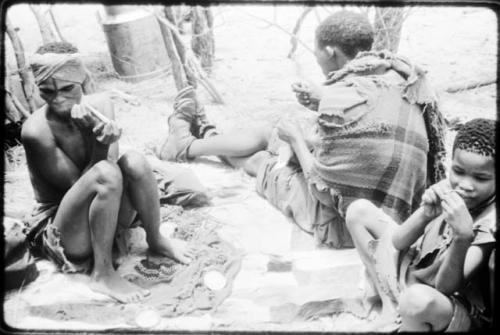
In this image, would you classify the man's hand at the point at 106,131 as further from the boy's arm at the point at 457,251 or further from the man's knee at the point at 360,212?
the boy's arm at the point at 457,251

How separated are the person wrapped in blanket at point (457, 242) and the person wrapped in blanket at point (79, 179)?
42.5 inches

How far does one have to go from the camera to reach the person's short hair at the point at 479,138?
1561mm

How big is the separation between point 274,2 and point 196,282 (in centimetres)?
119

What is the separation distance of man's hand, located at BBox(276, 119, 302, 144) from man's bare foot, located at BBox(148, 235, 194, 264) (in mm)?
773

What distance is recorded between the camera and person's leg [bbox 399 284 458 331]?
5.16 ft

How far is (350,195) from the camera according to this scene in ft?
7.33

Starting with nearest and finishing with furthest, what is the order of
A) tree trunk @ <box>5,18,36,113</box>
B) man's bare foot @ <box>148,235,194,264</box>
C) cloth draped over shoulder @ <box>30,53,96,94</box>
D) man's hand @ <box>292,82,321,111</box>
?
1. cloth draped over shoulder @ <box>30,53,96,94</box>
2. man's bare foot @ <box>148,235,194,264</box>
3. man's hand @ <box>292,82,321,111</box>
4. tree trunk @ <box>5,18,36,113</box>

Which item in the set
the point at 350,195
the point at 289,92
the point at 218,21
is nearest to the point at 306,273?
the point at 350,195

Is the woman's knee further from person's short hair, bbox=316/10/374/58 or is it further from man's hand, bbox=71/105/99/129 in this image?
man's hand, bbox=71/105/99/129

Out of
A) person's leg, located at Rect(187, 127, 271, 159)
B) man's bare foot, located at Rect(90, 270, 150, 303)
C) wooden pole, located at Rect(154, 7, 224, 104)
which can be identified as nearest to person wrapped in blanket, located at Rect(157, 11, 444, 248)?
person's leg, located at Rect(187, 127, 271, 159)

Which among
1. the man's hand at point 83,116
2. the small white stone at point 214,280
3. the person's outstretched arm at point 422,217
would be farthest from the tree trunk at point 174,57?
the person's outstretched arm at point 422,217

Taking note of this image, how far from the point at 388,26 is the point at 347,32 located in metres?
1.58

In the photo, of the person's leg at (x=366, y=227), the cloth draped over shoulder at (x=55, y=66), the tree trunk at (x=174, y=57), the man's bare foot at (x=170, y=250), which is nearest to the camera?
the cloth draped over shoulder at (x=55, y=66)

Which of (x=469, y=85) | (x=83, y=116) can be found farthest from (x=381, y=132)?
(x=469, y=85)
